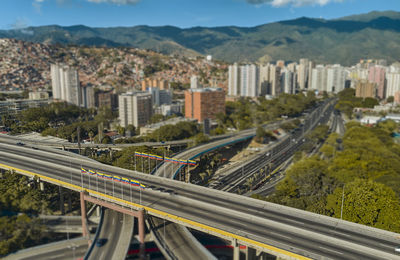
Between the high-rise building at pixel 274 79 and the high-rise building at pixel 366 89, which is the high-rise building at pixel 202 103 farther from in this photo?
the high-rise building at pixel 366 89

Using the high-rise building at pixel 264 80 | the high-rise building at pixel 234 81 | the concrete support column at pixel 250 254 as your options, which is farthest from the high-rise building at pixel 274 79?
the concrete support column at pixel 250 254

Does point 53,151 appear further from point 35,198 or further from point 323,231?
point 323,231

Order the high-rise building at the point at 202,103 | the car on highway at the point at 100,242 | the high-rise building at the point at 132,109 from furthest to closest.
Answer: the high-rise building at the point at 202,103, the high-rise building at the point at 132,109, the car on highway at the point at 100,242

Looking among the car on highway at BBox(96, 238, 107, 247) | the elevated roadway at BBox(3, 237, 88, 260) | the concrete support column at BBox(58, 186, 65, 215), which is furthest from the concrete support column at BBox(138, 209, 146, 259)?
the concrete support column at BBox(58, 186, 65, 215)

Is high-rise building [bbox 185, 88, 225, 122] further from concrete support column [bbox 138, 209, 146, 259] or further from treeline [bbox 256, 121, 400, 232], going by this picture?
concrete support column [bbox 138, 209, 146, 259]

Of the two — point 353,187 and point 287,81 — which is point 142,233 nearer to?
point 353,187

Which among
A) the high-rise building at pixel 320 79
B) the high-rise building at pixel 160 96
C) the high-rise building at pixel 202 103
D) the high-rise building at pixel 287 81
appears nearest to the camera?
the high-rise building at pixel 202 103

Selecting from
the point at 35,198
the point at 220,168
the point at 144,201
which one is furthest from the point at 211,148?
the point at 35,198
